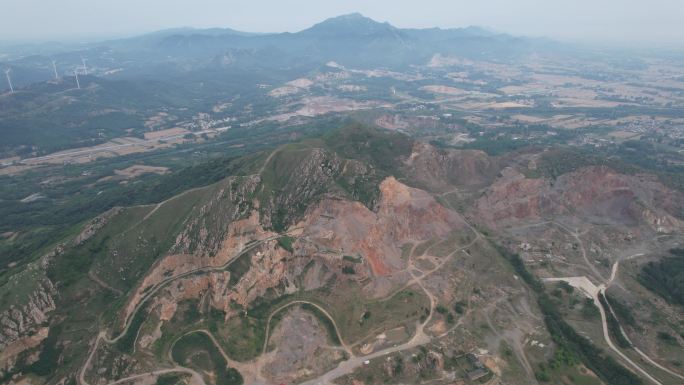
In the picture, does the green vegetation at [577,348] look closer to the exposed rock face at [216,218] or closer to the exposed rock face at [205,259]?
the exposed rock face at [205,259]

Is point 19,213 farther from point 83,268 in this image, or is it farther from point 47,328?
point 47,328

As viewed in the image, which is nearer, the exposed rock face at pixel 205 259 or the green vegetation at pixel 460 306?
the exposed rock face at pixel 205 259

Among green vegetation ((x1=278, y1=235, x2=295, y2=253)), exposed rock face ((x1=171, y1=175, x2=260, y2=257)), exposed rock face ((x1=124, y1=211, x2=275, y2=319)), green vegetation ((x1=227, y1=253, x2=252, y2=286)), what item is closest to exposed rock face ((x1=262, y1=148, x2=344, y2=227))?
exposed rock face ((x1=124, y1=211, x2=275, y2=319))

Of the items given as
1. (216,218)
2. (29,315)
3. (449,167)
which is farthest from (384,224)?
(29,315)

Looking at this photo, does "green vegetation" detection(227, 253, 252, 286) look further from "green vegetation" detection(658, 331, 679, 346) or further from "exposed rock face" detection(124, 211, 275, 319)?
"green vegetation" detection(658, 331, 679, 346)

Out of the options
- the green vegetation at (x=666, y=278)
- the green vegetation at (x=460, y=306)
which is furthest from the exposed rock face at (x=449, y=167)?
the green vegetation at (x=460, y=306)
